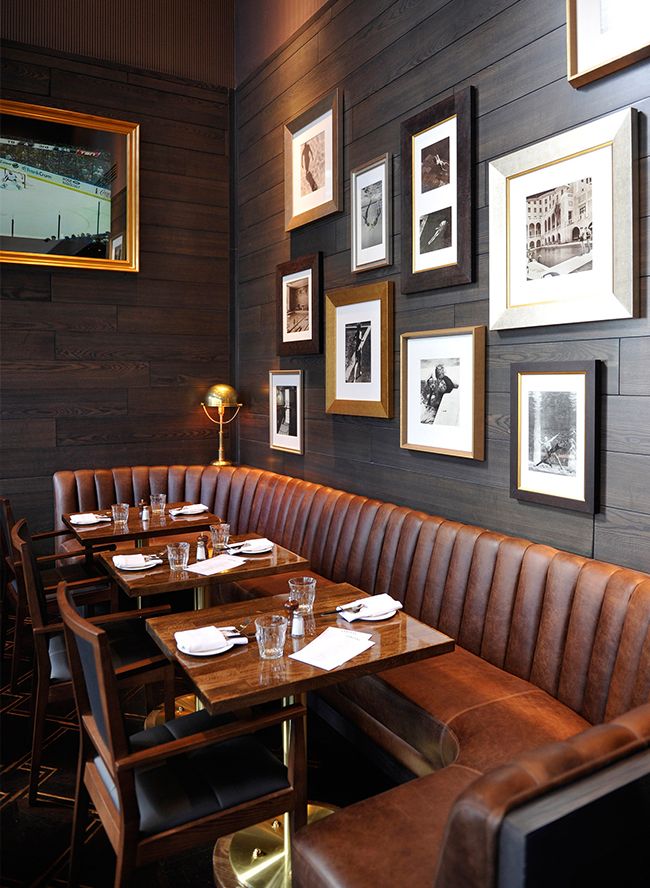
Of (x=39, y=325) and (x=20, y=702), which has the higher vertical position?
(x=39, y=325)

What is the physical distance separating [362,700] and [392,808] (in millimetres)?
907

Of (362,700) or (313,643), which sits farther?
(362,700)

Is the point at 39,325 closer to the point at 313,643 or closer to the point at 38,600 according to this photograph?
the point at 38,600

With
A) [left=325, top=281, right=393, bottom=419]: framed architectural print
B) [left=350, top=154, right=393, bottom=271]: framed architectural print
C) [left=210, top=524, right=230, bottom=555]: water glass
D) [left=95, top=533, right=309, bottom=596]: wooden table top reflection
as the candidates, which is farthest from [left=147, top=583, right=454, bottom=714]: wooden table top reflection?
[left=350, top=154, right=393, bottom=271]: framed architectural print

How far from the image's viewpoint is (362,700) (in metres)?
2.66

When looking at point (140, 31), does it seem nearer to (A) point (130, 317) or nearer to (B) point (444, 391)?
(A) point (130, 317)

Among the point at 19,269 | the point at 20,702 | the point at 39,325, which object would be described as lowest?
the point at 20,702

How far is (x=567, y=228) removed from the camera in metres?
2.63

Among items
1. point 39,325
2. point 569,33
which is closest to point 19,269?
point 39,325

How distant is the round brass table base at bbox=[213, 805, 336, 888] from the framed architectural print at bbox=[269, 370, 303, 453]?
264 centimetres

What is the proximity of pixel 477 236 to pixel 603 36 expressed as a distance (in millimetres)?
895

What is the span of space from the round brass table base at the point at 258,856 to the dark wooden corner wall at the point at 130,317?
10.7ft

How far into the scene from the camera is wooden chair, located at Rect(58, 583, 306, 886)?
1.71 m

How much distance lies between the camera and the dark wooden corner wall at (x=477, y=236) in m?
2.47
